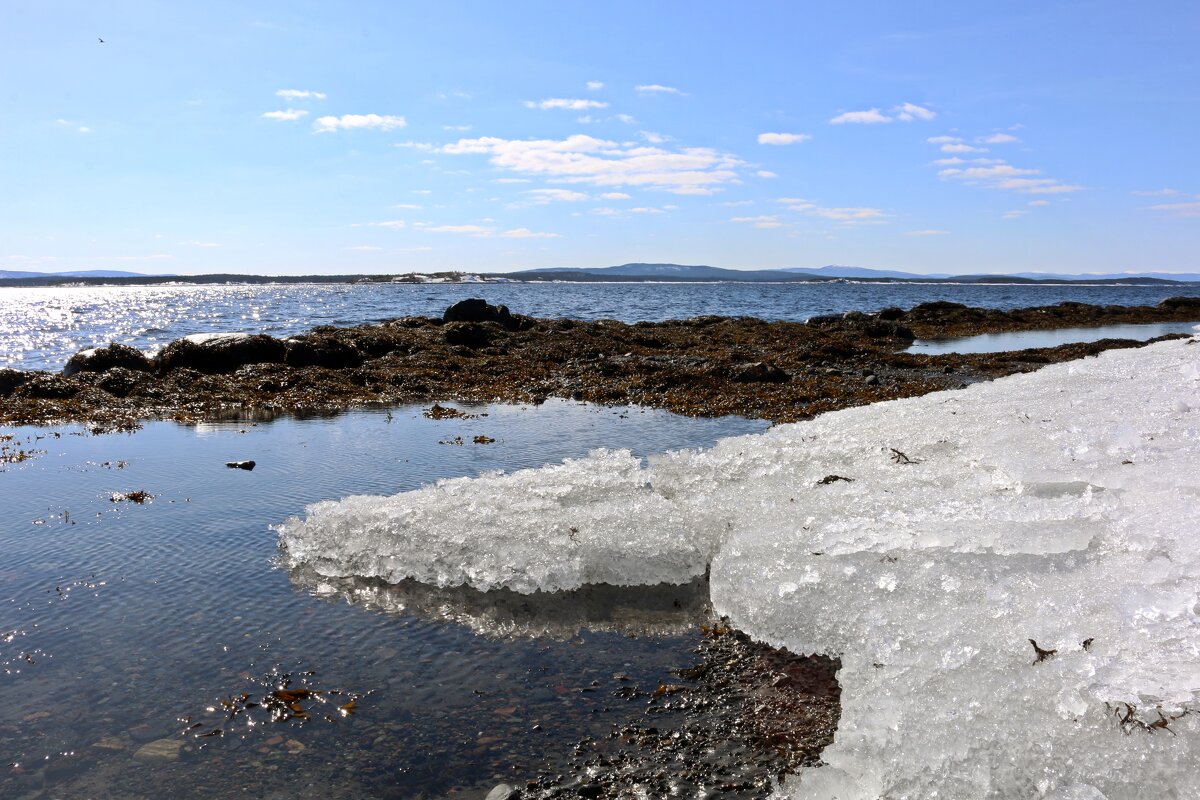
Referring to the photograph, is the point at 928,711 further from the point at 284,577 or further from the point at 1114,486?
the point at 284,577

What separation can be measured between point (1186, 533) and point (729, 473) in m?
5.03

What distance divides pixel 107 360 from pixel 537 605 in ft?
62.3

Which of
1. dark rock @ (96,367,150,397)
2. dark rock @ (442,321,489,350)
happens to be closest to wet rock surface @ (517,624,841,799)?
dark rock @ (96,367,150,397)

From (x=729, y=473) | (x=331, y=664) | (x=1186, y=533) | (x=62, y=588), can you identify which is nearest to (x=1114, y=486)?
(x=1186, y=533)

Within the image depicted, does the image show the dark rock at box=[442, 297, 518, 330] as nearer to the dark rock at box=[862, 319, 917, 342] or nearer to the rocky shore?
the rocky shore

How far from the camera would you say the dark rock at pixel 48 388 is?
1730 centimetres

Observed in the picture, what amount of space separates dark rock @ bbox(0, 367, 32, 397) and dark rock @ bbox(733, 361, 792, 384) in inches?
681

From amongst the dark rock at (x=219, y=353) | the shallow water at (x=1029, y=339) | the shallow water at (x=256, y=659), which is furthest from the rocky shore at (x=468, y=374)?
the shallow water at (x=256, y=659)

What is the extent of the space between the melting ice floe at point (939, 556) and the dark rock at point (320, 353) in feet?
44.8

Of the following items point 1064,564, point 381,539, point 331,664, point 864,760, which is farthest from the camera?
point 381,539

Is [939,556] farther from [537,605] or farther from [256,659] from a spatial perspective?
[256,659]

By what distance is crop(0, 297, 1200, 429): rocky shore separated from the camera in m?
16.7

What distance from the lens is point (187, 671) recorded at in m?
5.42

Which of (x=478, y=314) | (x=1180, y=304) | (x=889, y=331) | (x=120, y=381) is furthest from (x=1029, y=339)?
(x=1180, y=304)
